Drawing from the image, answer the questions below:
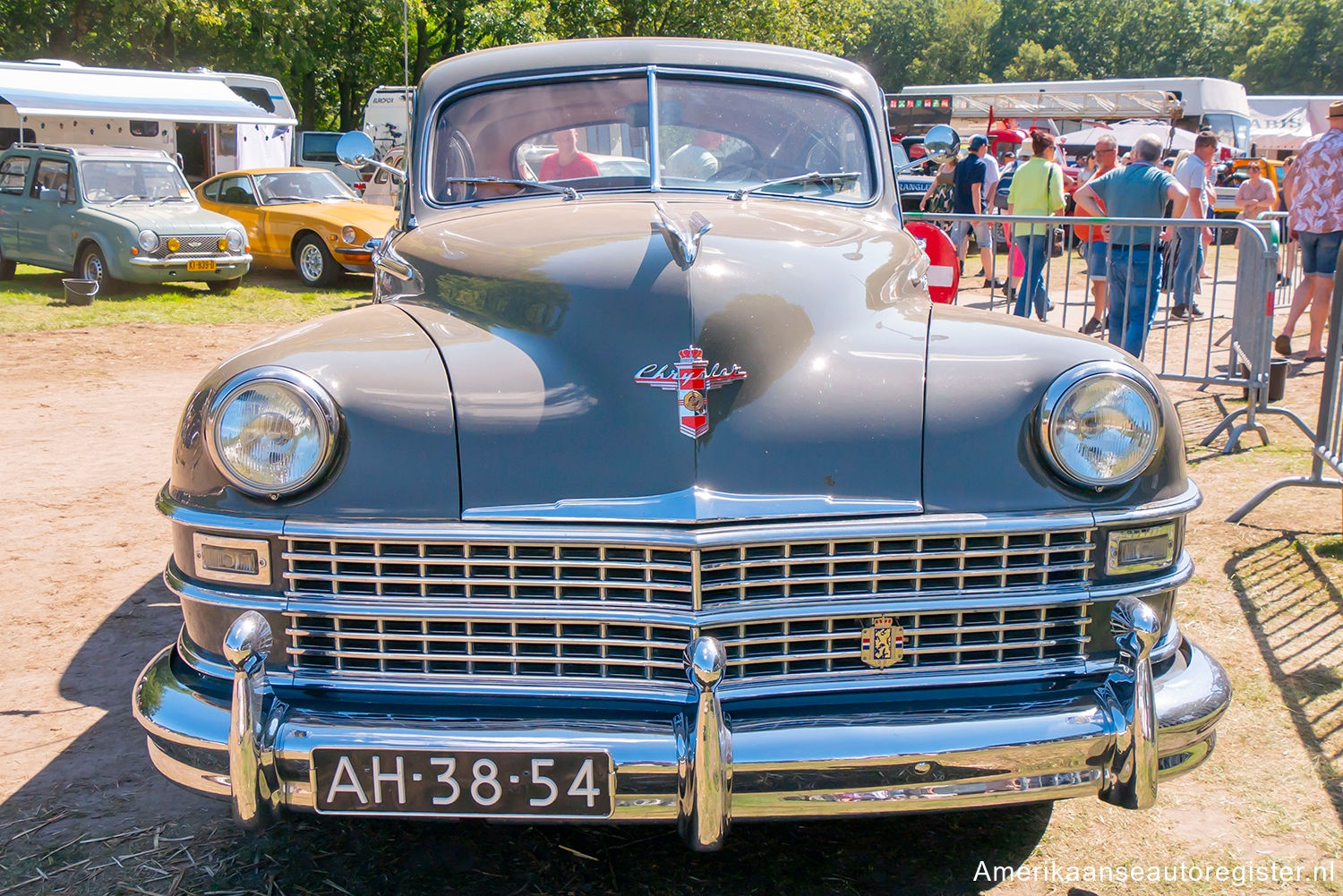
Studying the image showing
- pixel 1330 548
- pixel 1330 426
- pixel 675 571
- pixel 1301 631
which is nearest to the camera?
pixel 675 571

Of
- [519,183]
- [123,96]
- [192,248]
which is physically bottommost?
[192,248]

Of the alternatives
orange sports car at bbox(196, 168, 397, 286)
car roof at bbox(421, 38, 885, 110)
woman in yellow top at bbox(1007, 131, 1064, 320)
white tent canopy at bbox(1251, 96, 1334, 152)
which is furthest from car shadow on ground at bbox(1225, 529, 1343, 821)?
white tent canopy at bbox(1251, 96, 1334, 152)

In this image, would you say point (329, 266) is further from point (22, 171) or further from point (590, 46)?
point (590, 46)

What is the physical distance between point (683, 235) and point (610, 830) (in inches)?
59.5

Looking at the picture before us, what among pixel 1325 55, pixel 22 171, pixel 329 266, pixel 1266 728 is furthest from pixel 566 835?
pixel 1325 55

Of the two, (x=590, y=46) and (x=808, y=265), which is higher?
(x=590, y=46)

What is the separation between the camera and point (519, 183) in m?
3.81

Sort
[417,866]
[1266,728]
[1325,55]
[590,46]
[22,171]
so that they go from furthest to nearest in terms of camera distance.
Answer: [1325,55], [22,171], [590,46], [1266,728], [417,866]

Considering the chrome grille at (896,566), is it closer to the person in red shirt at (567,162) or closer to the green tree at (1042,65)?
the person in red shirt at (567,162)

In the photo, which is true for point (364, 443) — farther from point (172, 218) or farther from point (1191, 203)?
point (172, 218)

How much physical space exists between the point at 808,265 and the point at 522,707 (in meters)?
1.30

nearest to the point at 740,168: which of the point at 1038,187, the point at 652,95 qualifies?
the point at 652,95

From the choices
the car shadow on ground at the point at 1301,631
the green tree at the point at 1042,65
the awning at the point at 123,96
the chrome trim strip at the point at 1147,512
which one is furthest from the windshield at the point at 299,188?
the green tree at the point at 1042,65

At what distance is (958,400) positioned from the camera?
103 inches
